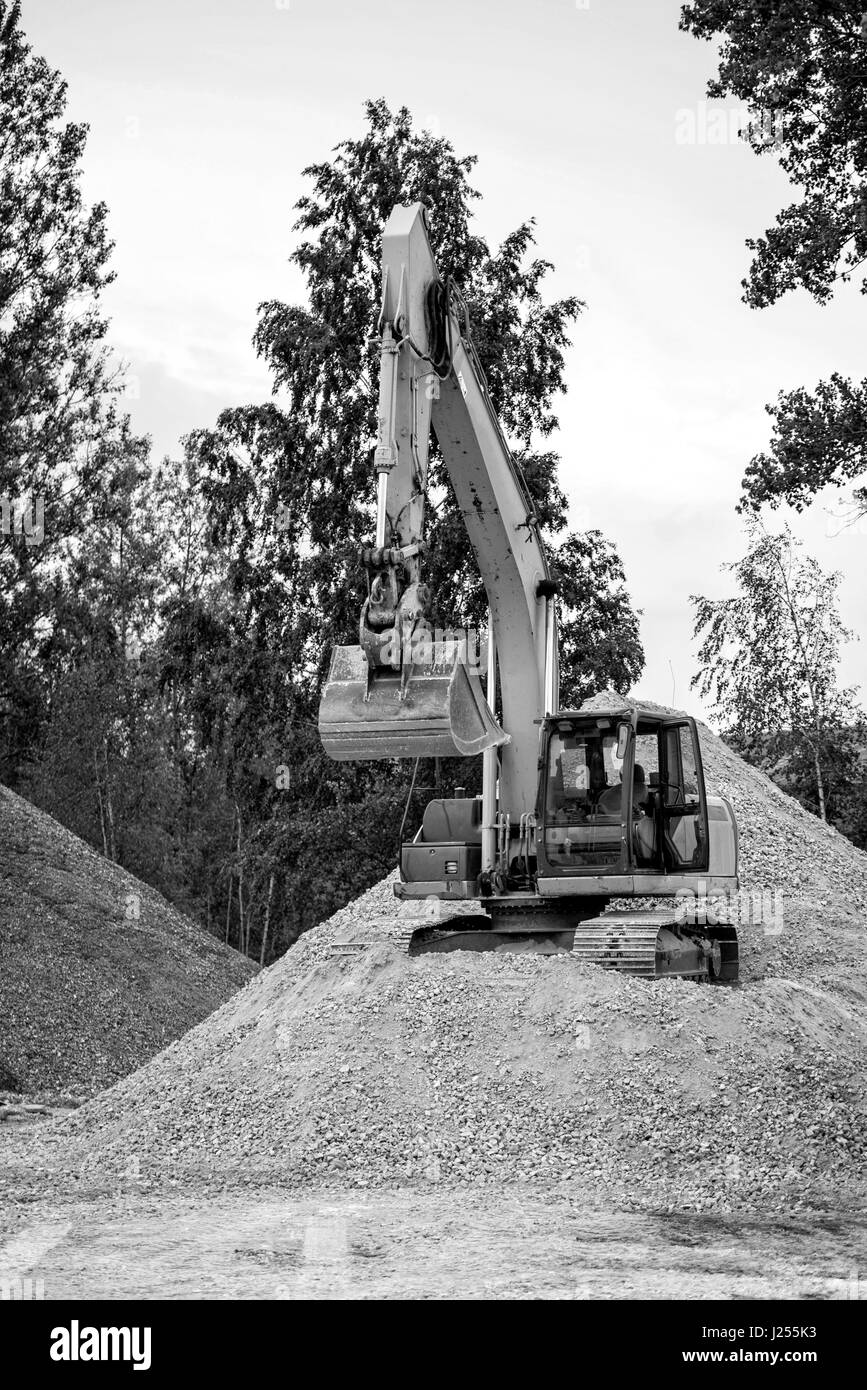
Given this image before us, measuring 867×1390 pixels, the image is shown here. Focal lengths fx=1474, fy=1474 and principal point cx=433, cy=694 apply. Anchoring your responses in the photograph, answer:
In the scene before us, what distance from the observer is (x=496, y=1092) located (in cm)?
874

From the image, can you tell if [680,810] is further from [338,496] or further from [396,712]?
[338,496]

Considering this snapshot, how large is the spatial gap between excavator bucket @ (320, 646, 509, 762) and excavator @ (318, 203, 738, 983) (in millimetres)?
119

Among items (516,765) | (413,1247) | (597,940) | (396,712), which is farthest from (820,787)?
(413,1247)

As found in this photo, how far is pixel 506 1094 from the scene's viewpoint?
871 cm

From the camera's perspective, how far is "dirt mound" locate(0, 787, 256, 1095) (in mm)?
16391

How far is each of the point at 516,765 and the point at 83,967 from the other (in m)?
8.84

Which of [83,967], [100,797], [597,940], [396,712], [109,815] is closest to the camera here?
[396,712]

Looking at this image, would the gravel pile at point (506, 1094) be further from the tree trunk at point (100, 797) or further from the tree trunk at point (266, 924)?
the tree trunk at point (100, 797)

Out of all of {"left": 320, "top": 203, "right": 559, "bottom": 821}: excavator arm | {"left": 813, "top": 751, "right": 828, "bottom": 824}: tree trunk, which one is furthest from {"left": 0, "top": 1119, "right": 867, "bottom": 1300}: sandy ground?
{"left": 813, "top": 751, "right": 828, "bottom": 824}: tree trunk

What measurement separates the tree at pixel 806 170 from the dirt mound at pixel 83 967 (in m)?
9.54

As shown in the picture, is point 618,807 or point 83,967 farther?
point 83,967

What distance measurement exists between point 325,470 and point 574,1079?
49.8 ft
